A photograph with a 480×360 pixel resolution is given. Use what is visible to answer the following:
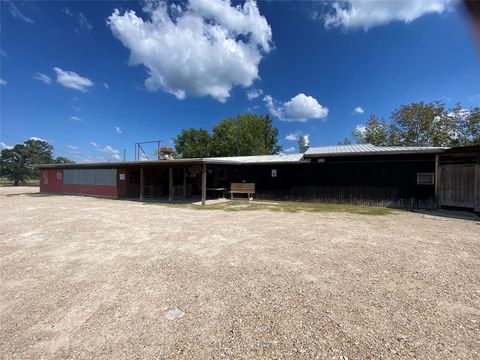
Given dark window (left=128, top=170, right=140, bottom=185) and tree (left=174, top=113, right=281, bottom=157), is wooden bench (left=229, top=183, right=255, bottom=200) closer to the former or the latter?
dark window (left=128, top=170, right=140, bottom=185)

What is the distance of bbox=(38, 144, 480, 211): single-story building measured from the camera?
1051 cm

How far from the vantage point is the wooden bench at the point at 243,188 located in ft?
48.4

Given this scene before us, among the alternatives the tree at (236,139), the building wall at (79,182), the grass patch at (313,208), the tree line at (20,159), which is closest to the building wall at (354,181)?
the grass patch at (313,208)

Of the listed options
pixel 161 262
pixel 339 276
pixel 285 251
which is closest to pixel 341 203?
pixel 285 251

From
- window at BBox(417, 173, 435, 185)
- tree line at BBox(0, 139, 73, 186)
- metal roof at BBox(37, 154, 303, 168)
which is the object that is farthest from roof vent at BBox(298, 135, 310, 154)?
tree line at BBox(0, 139, 73, 186)

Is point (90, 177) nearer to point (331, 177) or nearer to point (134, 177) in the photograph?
point (134, 177)

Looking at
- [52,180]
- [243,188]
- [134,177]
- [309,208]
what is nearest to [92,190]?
[134,177]

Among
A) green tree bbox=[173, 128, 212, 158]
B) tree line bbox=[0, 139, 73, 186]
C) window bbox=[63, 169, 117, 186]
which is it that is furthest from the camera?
green tree bbox=[173, 128, 212, 158]

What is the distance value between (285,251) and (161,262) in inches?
94.0

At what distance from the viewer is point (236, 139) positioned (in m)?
35.6

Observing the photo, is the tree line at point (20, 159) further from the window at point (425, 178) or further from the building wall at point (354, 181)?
the window at point (425, 178)

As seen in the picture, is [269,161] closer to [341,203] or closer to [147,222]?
[341,203]

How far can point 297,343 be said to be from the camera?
7.79ft

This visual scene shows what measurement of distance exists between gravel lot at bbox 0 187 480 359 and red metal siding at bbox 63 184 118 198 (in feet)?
33.8
